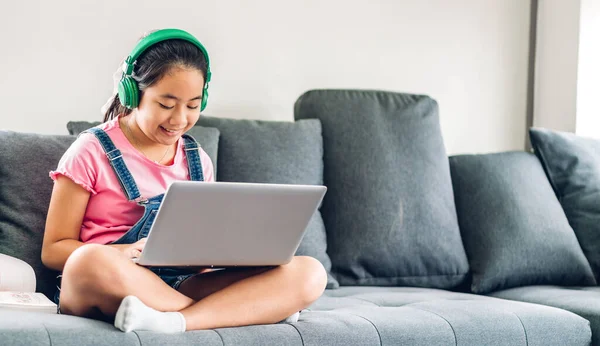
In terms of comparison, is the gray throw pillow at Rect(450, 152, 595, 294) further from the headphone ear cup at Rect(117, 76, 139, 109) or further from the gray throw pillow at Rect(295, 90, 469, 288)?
the headphone ear cup at Rect(117, 76, 139, 109)

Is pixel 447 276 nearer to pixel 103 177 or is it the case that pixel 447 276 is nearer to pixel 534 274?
pixel 534 274

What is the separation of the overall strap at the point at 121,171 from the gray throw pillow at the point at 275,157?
1.66 feet

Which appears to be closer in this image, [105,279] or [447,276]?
[105,279]

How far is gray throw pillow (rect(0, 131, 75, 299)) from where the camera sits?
6.20 feet

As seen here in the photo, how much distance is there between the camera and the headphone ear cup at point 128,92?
177 cm

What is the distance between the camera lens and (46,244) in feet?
5.73

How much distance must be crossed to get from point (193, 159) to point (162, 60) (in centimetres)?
30

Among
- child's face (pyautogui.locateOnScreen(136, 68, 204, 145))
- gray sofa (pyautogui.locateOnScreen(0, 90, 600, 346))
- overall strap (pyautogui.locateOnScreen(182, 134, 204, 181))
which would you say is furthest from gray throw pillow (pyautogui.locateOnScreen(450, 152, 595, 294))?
child's face (pyautogui.locateOnScreen(136, 68, 204, 145))

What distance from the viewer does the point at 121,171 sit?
1.80m

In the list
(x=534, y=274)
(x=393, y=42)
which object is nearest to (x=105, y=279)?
(x=534, y=274)

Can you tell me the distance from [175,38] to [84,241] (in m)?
0.48

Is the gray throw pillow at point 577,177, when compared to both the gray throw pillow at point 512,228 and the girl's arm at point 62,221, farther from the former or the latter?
the girl's arm at point 62,221

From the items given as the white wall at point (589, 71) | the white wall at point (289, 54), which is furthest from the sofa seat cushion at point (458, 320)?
the white wall at point (589, 71)

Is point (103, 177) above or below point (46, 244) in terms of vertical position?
above
